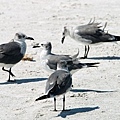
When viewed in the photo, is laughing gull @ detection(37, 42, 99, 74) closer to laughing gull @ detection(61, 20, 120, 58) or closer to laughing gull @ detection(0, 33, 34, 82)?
laughing gull @ detection(0, 33, 34, 82)

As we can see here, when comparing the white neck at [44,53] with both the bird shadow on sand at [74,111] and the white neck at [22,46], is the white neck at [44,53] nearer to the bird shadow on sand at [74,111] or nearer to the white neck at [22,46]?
the white neck at [22,46]

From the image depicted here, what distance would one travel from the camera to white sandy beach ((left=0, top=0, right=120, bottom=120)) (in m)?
10.0

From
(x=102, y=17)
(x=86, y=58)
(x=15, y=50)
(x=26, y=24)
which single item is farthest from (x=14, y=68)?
(x=102, y=17)

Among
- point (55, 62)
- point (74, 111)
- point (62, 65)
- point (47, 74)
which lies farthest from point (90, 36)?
point (74, 111)

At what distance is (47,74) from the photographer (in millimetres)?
12695

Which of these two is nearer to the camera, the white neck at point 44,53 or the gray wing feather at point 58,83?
the gray wing feather at point 58,83

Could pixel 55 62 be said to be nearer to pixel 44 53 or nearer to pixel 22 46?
pixel 44 53

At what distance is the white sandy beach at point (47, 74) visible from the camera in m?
10.0

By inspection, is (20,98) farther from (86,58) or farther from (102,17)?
(102,17)

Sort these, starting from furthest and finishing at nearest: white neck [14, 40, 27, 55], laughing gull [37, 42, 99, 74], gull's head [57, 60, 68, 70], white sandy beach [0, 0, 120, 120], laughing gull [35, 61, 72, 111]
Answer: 1. white neck [14, 40, 27, 55]
2. laughing gull [37, 42, 99, 74]
3. gull's head [57, 60, 68, 70]
4. white sandy beach [0, 0, 120, 120]
5. laughing gull [35, 61, 72, 111]

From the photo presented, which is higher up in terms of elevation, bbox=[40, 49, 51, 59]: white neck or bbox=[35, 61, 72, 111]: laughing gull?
bbox=[35, 61, 72, 111]: laughing gull

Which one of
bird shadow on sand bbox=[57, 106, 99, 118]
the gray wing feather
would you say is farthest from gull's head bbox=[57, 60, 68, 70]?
bird shadow on sand bbox=[57, 106, 99, 118]

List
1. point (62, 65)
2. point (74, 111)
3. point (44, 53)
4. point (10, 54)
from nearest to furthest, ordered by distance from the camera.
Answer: point (74, 111) < point (62, 65) < point (44, 53) < point (10, 54)

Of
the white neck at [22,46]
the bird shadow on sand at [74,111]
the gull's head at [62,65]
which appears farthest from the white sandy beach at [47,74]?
the gull's head at [62,65]
